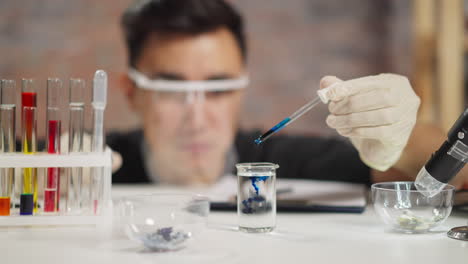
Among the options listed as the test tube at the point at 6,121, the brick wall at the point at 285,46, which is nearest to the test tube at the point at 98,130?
the test tube at the point at 6,121

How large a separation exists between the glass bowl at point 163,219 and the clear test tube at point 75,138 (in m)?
0.17

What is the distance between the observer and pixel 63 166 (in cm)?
91

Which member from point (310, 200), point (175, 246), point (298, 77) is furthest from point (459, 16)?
point (175, 246)

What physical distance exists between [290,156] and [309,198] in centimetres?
110

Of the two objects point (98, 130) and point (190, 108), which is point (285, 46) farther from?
point (98, 130)

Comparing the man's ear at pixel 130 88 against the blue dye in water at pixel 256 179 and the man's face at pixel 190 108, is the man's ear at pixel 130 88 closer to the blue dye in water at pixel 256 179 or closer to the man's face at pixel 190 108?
the man's face at pixel 190 108

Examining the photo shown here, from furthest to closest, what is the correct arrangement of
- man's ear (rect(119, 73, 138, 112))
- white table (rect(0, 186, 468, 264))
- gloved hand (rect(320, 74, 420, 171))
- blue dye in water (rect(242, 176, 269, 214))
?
man's ear (rect(119, 73, 138, 112)) < gloved hand (rect(320, 74, 420, 171)) < blue dye in water (rect(242, 176, 269, 214)) < white table (rect(0, 186, 468, 264))

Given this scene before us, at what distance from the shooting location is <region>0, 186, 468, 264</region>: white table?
0.71m

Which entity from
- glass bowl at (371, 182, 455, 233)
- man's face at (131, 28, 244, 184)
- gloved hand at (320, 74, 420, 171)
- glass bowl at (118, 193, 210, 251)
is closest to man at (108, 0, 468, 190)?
man's face at (131, 28, 244, 184)

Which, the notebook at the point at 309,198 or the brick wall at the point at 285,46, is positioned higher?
the brick wall at the point at 285,46

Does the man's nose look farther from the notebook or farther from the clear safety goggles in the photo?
the notebook

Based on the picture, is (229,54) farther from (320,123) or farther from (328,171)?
(320,123)

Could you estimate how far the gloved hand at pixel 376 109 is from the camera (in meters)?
1.03

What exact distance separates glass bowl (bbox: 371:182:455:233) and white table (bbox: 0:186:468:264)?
0.8 inches
